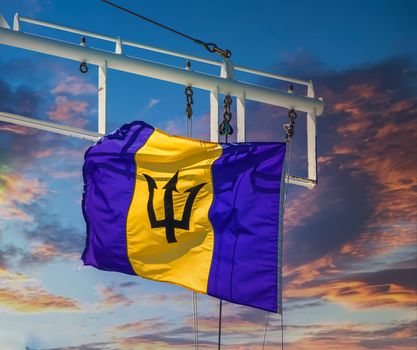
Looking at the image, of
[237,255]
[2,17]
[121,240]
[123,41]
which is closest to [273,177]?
[237,255]

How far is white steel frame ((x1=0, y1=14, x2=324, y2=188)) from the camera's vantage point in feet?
39.3

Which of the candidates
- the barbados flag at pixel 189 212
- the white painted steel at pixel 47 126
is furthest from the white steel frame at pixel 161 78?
the barbados flag at pixel 189 212

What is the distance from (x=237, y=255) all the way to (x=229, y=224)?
442mm

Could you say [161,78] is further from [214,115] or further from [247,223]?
[247,223]

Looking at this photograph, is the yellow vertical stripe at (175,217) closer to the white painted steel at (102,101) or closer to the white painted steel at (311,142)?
the white painted steel at (102,101)

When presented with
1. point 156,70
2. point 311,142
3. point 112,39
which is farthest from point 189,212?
point 112,39

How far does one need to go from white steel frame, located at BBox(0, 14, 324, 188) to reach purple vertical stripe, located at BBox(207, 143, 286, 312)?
1.00 metres

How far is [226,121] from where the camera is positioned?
1271 centimetres

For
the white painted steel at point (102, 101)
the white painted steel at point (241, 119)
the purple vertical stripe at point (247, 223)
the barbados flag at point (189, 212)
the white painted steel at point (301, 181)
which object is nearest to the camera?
the purple vertical stripe at point (247, 223)

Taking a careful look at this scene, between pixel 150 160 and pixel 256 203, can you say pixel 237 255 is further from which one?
pixel 150 160

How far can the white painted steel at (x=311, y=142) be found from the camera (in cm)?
1304

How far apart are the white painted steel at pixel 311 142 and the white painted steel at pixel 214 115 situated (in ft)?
5.39

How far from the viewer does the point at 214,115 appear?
41.7ft

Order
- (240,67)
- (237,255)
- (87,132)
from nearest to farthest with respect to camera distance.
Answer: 1. (237,255)
2. (87,132)
3. (240,67)
